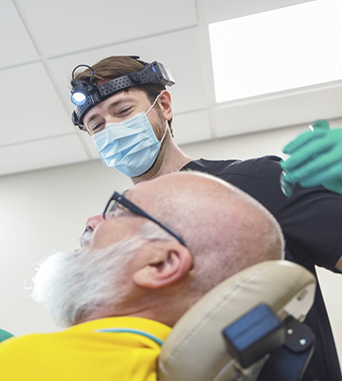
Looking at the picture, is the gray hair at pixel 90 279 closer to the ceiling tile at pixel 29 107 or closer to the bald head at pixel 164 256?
the bald head at pixel 164 256

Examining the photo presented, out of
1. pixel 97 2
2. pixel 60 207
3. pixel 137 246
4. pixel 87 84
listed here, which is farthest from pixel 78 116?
pixel 60 207

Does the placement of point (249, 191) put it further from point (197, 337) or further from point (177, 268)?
point (197, 337)

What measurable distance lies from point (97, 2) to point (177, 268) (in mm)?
1678

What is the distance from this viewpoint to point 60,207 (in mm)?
2828

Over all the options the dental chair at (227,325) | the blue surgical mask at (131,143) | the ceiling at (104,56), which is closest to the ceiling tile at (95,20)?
the ceiling at (104,56)

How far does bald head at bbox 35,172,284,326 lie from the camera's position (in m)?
0.64

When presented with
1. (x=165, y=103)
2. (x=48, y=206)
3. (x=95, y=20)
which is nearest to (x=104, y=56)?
(x=95, y=20)

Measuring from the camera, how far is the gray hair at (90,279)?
649mm

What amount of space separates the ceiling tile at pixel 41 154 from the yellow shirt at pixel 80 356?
7.62ft

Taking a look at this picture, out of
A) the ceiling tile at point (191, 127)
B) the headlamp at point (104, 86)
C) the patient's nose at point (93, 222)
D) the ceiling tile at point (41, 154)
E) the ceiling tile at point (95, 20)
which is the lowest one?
the ceiling tile at point (191, 127)

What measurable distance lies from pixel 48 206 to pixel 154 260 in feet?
7.95

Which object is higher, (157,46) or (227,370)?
(157,46)

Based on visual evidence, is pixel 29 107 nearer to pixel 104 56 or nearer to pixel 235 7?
pixel 104 56

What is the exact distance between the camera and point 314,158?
811 mm
